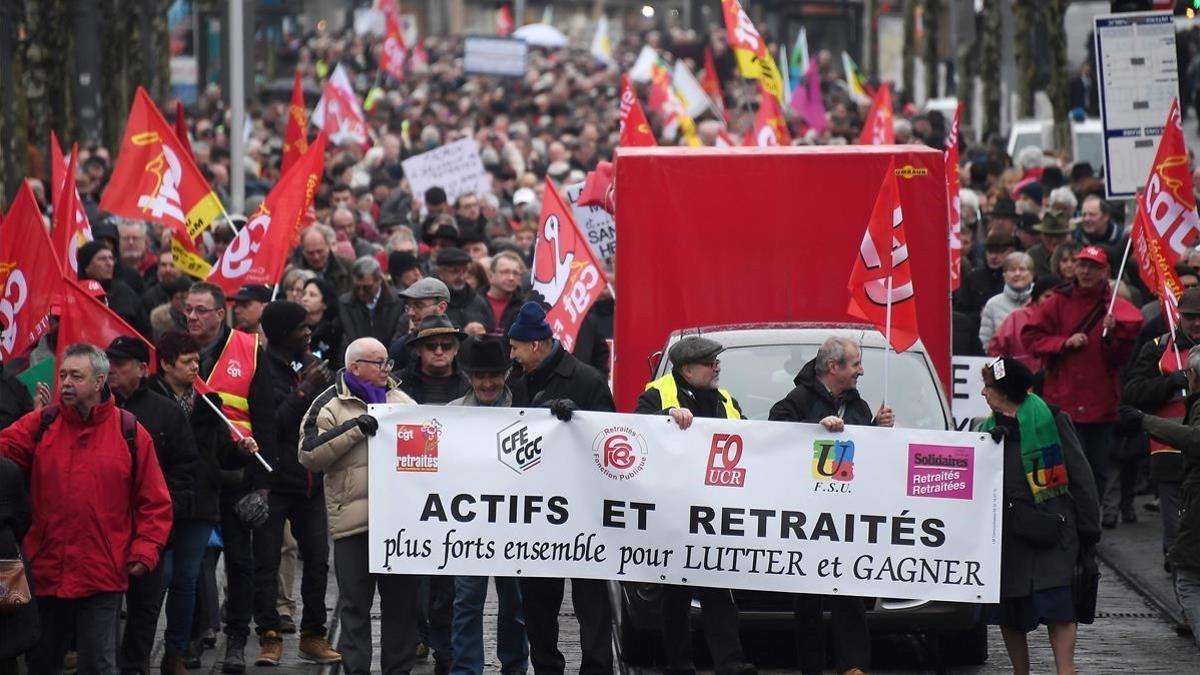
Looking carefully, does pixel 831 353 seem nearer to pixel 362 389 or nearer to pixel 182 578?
pixel 362 389

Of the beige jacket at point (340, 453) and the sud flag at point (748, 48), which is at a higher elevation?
the sud flag at point (748, 48)

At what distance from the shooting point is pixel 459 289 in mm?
15094

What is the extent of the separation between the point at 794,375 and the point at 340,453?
8.26ft

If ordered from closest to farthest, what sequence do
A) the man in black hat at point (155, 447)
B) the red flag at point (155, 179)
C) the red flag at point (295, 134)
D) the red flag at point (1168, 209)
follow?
the man in black hat at point (155, 447) < the red flag at point (1168, 209) < the red flag at point (155, 179) < the red flag at point (295, 134)

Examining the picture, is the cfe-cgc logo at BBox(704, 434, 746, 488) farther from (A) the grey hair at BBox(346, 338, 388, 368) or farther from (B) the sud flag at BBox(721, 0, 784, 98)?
(B) the sud flag at BBox(721, 0, 784, 98)

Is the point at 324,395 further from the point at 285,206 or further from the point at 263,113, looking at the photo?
the point at 263,113

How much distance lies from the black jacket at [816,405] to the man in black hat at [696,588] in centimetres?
28

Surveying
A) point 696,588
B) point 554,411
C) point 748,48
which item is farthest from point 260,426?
point 748,48

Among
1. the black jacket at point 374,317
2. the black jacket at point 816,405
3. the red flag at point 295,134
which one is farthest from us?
the red flag at point 295,134

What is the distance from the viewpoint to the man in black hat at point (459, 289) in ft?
49.2

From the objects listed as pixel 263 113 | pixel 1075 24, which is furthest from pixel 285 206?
pixel 1075 24

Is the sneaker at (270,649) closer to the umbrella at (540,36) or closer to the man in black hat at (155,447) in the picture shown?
the man in black hat at (155,447)

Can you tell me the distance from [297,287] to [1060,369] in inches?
186

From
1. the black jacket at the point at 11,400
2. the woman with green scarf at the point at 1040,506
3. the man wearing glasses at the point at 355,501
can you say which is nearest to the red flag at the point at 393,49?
the black jacket at the point at 11,400
